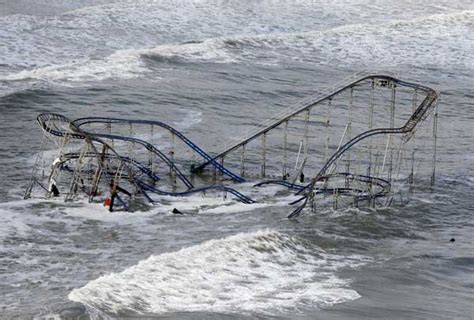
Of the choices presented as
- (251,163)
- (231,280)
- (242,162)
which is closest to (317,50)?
(251,163)

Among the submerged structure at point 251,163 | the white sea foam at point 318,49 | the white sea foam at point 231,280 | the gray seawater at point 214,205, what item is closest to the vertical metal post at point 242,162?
the submerged structure at point 251,163

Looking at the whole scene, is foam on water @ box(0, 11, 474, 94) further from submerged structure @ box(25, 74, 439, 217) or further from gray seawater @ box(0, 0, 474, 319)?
submerged structure @ box(25, 74, 439, 217)

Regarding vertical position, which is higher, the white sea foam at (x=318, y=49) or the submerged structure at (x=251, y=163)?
the white sea foam at (x=318, y=49)

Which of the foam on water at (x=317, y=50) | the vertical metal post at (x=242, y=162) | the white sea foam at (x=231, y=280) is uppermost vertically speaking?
the foam on water at (x=317, y=50)

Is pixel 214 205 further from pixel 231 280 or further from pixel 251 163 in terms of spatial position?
pixel 231 280

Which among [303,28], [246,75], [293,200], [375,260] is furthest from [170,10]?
[375,260]

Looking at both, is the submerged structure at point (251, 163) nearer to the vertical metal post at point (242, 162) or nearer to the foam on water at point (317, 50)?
the vertical metal post at point (242, 162)

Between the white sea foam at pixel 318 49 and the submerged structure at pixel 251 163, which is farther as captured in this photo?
the white sea foam at pixel 318 49
